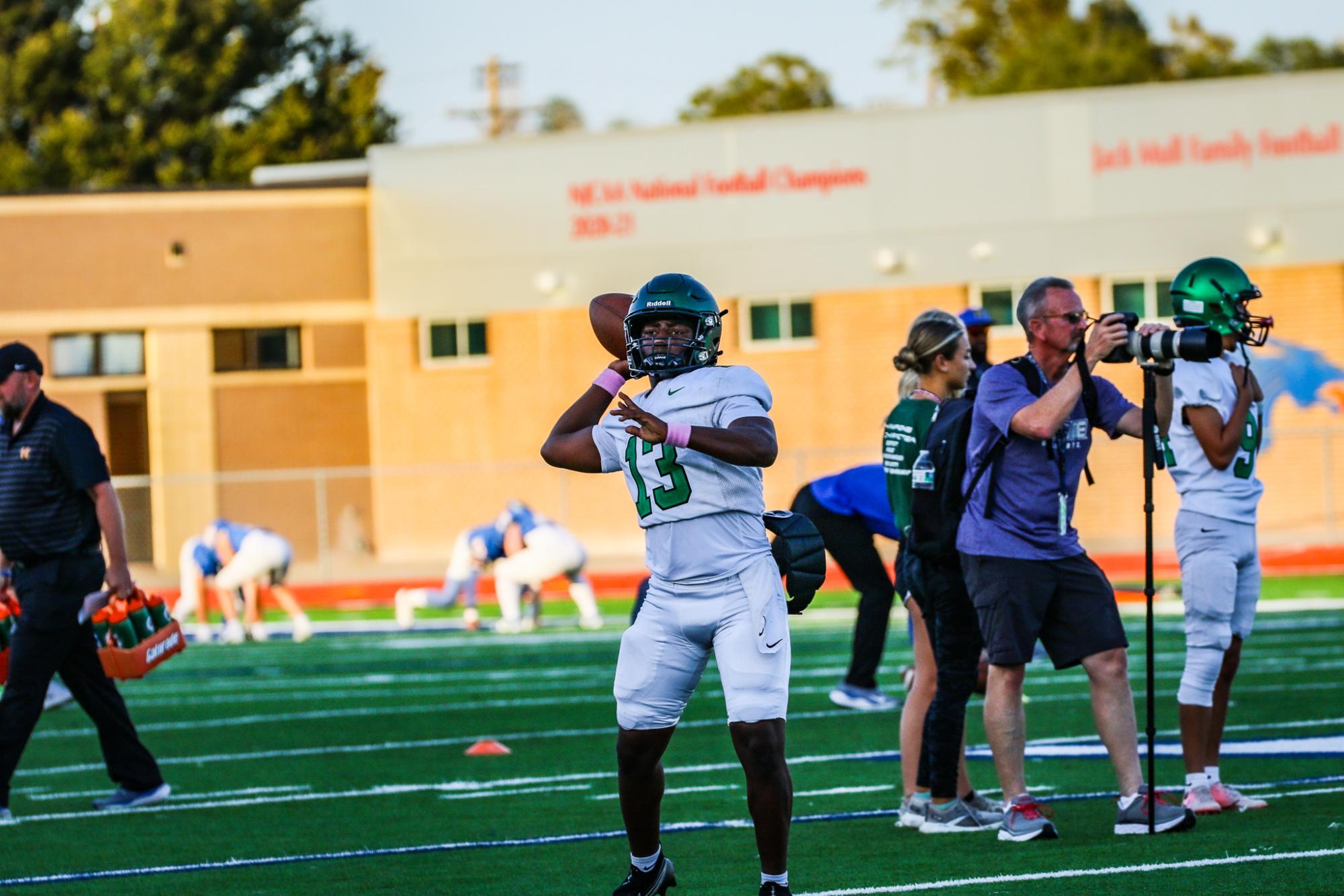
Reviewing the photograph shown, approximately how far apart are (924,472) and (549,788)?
2.64 metres

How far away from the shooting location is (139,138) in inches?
1833

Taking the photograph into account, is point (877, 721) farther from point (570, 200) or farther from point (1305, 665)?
point (570, 200)

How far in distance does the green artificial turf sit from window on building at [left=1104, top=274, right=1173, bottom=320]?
14.6 meters

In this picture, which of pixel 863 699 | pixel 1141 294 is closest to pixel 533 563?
pixel 863 699

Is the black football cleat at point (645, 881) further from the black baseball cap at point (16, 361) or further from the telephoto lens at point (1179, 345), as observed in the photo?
the black baseball cap at point (16, 361)

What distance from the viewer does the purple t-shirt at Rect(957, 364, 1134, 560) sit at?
6902mm

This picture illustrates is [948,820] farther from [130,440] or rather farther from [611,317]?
[130,440]

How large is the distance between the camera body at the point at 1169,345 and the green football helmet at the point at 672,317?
5.16 feet

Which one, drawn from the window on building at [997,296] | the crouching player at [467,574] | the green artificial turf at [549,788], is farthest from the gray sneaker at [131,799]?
the window on building at [997,296]

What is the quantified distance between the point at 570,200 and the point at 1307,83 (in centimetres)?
1135

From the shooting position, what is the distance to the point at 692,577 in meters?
5.75

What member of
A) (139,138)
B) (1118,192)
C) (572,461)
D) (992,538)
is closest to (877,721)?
(992,538)

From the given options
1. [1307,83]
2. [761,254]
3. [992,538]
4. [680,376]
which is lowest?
[992,538]

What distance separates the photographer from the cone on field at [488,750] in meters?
10.3
